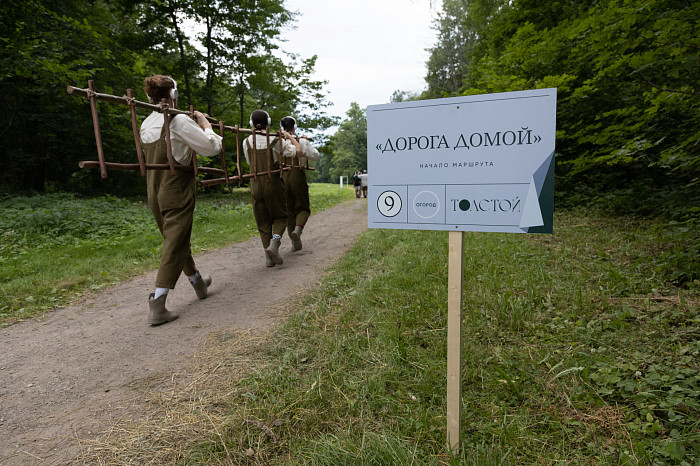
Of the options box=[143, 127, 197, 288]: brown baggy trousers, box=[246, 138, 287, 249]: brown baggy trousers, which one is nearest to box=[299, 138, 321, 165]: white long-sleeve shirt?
box=[246, 138, 287, 249]: brown baggy trousers

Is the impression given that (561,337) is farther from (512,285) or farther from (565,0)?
(565,0)

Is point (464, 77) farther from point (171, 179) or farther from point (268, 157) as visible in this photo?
point (171, 179)

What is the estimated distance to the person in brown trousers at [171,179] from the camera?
329cm

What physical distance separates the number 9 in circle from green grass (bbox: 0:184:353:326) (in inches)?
158

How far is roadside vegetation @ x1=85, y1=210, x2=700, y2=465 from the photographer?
1.68 metres

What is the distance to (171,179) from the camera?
3426 millimetres

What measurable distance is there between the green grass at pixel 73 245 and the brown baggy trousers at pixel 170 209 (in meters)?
1.66

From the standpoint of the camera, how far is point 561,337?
2.51 metres

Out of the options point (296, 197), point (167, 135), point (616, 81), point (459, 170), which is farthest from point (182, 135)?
point (616, 81)

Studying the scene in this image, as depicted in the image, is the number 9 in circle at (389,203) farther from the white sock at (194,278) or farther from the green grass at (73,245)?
the green grass at (73,245)

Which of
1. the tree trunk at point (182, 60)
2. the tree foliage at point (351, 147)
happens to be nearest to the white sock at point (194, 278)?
the tree trunk at point (182, 60)

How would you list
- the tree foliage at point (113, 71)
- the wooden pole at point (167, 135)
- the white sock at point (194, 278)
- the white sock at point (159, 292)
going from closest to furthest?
the wooden pole at point (167, 135) → the white sock at point (159, 292) → the white sock at point (194, 278) → the tree foliage at point (113, 71)

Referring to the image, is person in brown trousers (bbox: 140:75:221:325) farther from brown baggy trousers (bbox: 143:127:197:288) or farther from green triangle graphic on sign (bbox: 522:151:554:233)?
green triangle graphic on sign (bbox: 522:151:554:233)

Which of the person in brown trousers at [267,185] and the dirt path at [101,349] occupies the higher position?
the person in brown trousers at [267,185]
